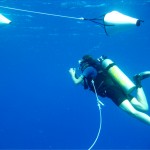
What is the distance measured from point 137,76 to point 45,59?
4207cm

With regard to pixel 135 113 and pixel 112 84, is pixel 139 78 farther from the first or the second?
pixel 135 113

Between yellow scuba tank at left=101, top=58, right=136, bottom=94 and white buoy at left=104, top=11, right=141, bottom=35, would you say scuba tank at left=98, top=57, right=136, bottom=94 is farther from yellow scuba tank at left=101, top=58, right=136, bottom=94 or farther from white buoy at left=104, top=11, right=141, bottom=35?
white buoy at left=104, top=11, right=141, bottom=35

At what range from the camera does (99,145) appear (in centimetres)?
5397

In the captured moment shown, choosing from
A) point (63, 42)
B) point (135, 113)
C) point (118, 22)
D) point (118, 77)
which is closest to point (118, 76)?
point (118, 77)

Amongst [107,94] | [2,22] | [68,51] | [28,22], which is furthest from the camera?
[68,51]

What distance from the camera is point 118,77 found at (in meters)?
9.11

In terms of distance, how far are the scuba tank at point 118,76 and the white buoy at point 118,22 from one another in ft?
4.16

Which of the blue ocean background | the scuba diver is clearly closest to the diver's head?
the scuba diver

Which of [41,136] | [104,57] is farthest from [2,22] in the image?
[41,136]

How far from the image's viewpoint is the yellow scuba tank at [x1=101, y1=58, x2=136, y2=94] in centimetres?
898

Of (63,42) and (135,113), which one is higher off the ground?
(63,42)

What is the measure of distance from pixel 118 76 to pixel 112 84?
0.33m

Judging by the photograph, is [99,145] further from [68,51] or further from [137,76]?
[137,76]

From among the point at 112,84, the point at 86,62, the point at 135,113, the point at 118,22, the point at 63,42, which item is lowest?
the point at 135,113
